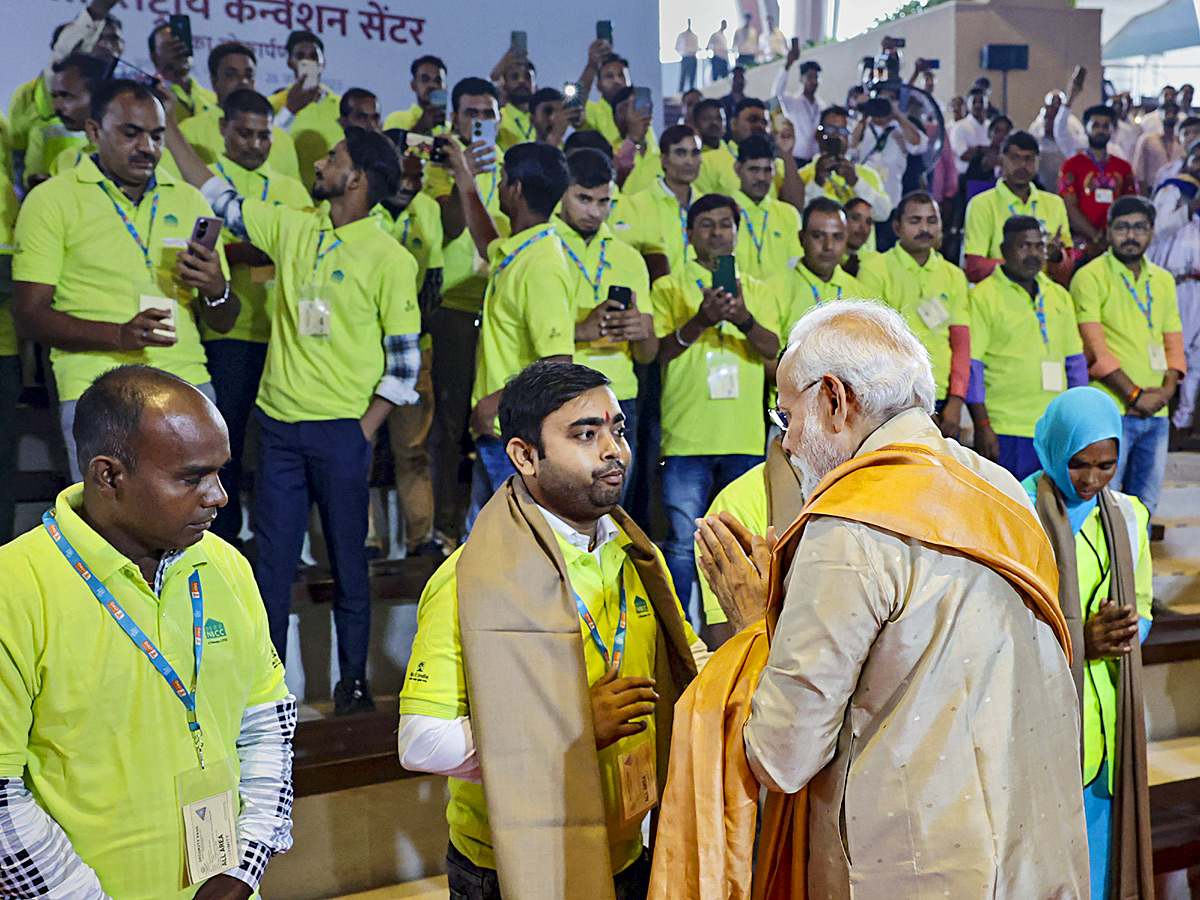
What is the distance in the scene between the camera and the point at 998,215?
18.6ft

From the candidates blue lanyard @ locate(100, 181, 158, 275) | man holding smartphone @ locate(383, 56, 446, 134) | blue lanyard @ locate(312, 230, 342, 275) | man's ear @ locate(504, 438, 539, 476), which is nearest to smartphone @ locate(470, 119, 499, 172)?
man holding smartphone @ locate(383, 56, 446, 134)

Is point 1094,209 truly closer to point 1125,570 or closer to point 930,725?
point 1125,570

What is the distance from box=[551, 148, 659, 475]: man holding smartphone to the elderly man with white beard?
265 cm

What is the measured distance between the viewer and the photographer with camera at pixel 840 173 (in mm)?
5578

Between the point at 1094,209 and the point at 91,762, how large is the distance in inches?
252

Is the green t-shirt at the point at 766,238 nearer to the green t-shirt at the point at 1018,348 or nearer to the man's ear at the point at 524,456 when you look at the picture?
the green t-shirt at the point at 1018,348

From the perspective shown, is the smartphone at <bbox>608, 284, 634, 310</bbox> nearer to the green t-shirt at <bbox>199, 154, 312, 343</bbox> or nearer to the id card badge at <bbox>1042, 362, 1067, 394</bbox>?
the green t-shirt at <bbox>199, 154, 312, 343</bbox>

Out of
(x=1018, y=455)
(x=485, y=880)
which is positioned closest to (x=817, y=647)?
(x=485, y=880)

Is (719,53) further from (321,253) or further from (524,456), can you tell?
(524,456)

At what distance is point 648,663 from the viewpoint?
177 cm

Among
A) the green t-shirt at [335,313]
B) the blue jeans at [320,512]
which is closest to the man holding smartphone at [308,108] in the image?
the green t-shirt at [335,313]

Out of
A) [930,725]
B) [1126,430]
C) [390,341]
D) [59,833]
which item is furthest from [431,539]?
[1126,430]

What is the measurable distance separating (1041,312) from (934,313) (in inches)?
22.0

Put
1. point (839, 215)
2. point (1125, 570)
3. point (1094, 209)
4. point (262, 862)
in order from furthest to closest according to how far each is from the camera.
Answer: point (1094, 209) → point (839, 215) → point (1125, 570) → point (262, 862)
